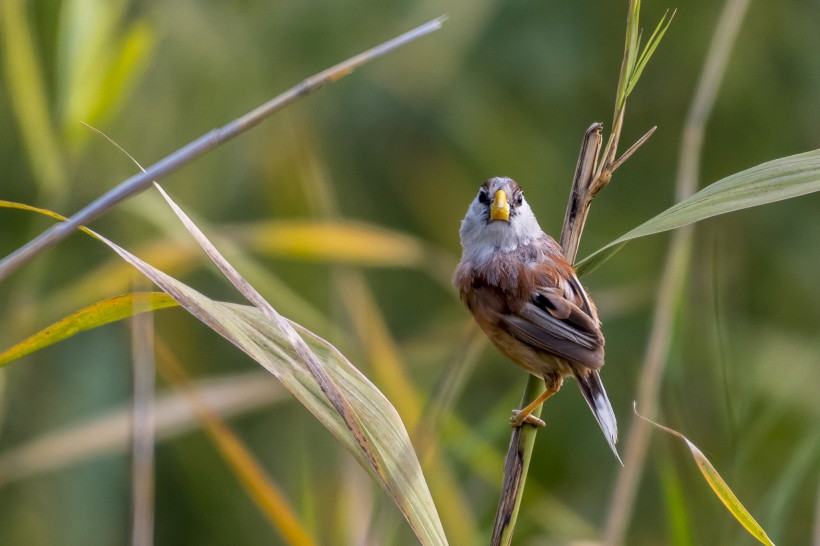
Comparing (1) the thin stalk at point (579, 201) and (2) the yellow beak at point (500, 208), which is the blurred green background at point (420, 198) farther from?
(1) the thin stalk at point (579, 201)

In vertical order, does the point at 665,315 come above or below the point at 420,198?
below

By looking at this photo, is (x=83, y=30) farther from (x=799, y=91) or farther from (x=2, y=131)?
(x=799, y=91)

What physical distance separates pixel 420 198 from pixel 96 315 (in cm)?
281

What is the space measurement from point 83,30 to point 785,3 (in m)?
2.71

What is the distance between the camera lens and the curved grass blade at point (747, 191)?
1433mm

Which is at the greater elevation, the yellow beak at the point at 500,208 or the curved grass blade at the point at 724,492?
the yellow beak at the point at 500,208

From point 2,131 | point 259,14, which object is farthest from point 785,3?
point 2,131

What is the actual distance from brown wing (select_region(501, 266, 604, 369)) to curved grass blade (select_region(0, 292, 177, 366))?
0.91m

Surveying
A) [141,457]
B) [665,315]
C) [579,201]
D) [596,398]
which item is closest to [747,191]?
[579,201]

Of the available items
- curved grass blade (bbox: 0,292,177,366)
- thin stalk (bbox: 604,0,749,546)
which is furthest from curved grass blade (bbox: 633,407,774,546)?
curved grass blade (bbox: 0,292,177,366)

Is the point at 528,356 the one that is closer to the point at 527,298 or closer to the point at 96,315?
the point at 527,298

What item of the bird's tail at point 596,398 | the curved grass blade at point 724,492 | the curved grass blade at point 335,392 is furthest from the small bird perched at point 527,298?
the curved grass blade at point 335,392

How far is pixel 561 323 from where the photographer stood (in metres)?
2.16

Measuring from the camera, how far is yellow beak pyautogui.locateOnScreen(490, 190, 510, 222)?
246 cm
